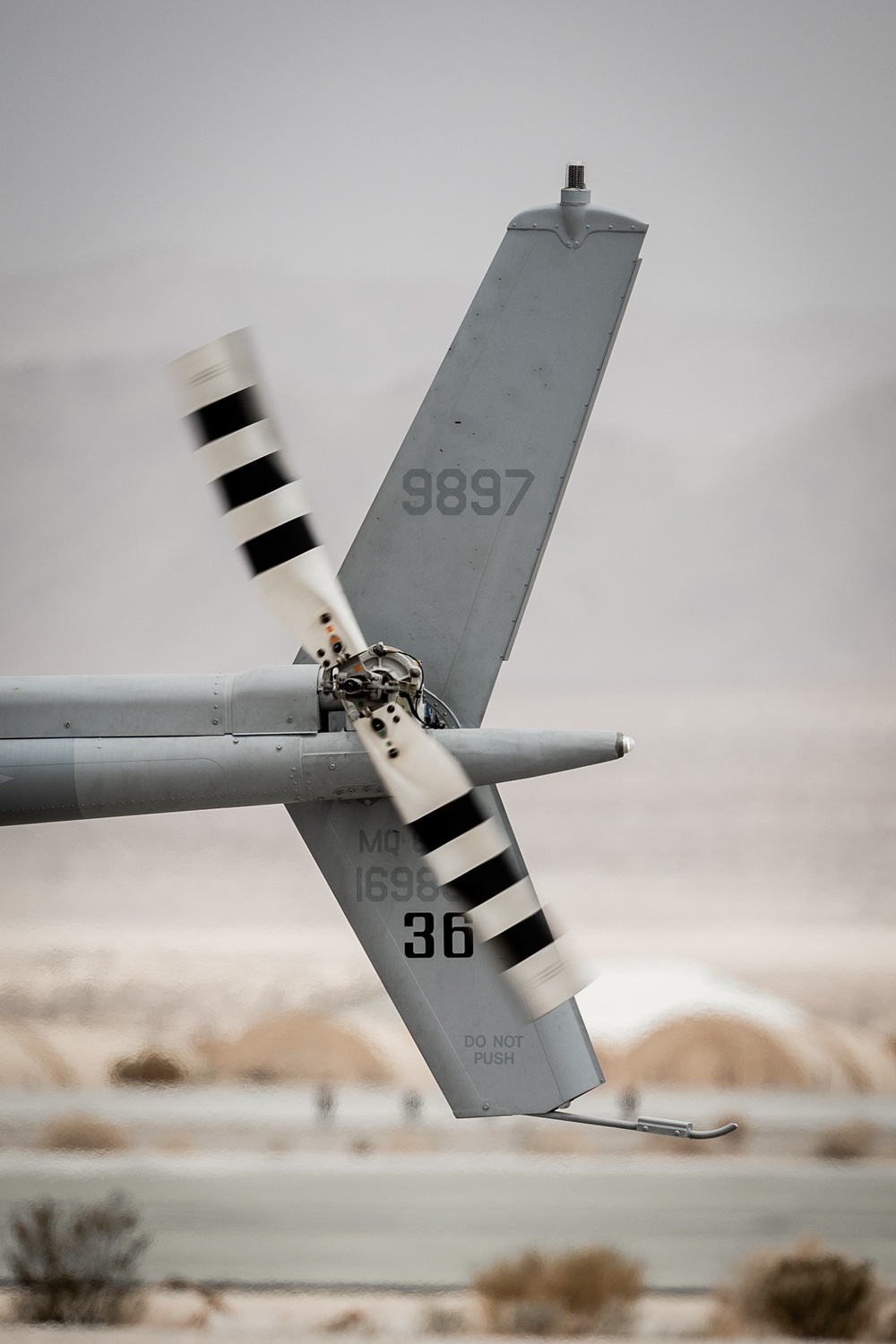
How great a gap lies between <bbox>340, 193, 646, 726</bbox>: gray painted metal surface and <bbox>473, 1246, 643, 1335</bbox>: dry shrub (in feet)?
10.1

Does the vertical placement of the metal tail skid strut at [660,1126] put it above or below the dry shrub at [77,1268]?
above

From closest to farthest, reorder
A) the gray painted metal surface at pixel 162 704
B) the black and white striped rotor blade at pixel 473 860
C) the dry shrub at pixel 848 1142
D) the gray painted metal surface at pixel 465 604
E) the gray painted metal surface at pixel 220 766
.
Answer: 1. the black and white striped rotor blade at pixel 473 860
2. the gray painted metal surface at pixel 220 766
3. the gray painted metal surface at pixel 162 704
4. the gray painted metal surface at pixel 465 604
5. the dry shrub at pixel 848 1142

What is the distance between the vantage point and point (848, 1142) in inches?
243

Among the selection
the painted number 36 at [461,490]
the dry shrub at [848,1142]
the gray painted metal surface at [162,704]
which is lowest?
the dry shrub at [848,1142]

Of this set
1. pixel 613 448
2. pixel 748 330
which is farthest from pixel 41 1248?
pixel 748 330

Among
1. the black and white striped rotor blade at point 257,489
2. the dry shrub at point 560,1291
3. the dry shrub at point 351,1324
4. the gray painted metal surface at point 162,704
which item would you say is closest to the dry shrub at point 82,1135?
the dry shrub at point 351,1324

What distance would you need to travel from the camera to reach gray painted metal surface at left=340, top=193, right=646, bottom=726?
468 cm

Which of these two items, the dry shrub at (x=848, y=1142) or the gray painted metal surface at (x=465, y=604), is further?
the dry shrub at (x=848, y=1142)

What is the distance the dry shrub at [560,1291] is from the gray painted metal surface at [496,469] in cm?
306

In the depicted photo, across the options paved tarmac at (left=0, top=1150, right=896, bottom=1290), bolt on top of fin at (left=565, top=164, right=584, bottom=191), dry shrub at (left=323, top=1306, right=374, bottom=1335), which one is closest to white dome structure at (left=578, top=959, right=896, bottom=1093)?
paved tarmac at (left=0, top=1150, right=896, bottom=1290)

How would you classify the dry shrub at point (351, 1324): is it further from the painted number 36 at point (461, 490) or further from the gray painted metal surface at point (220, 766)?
the painted number 36 at point (461, 490)

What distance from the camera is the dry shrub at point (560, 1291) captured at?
596 centimetres

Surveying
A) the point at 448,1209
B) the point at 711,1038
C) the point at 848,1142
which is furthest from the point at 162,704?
the point at 848,1142

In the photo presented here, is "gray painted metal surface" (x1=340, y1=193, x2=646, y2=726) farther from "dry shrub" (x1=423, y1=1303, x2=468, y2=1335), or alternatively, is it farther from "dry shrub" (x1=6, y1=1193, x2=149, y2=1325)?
"dry shrub" (x1=6, y1=1193, x2=149, y2=1325)
